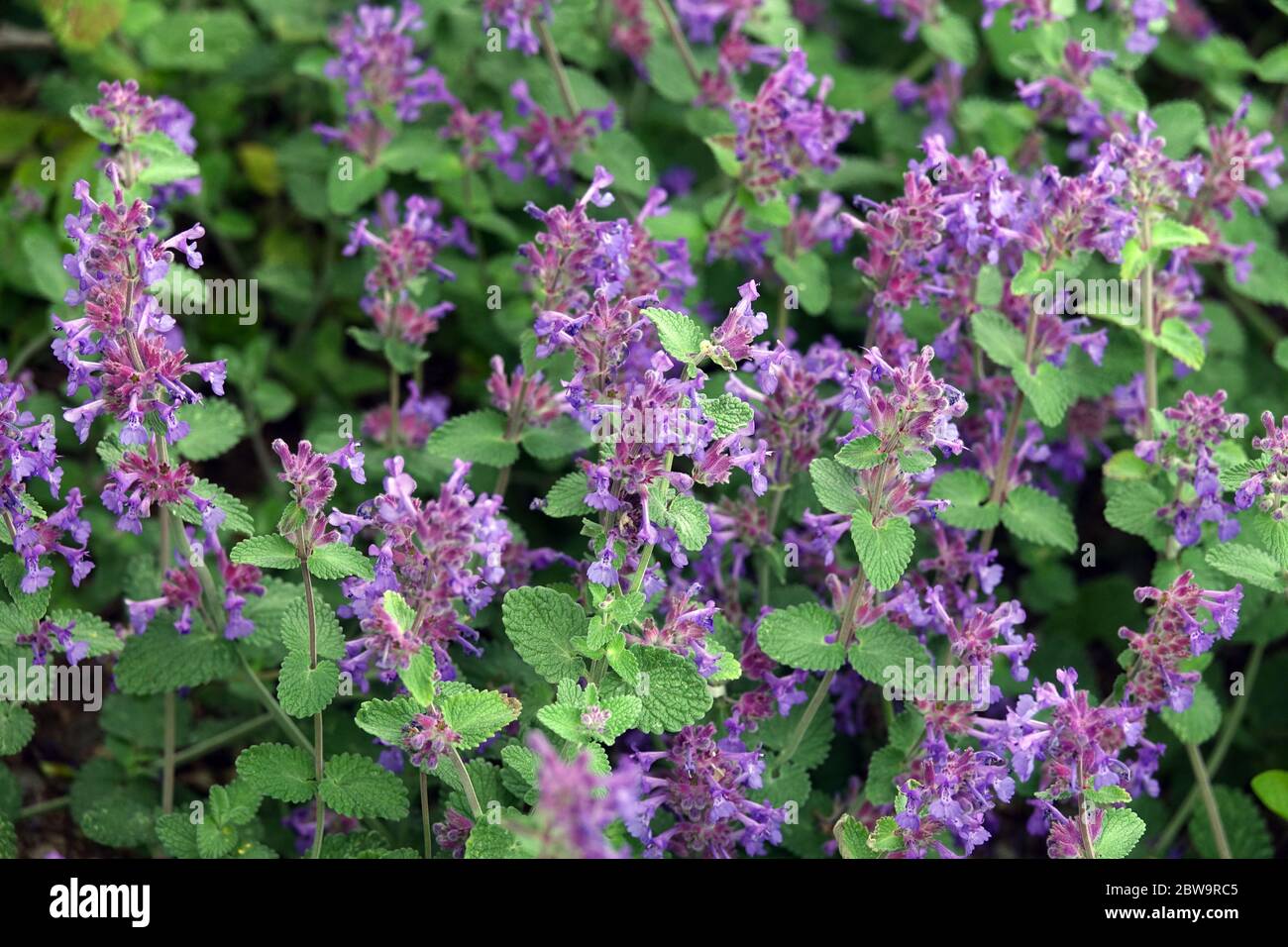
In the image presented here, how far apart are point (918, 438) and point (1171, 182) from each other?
1529 mm

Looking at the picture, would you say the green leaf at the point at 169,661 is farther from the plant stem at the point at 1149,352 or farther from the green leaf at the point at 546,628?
the plant stem at the point at 1149,352

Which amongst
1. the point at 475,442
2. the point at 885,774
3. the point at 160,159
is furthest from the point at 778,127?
the point at 885,774

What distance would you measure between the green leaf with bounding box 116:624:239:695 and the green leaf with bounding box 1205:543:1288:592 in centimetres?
288

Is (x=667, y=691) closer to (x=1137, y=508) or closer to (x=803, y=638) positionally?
(x=803, y=638)

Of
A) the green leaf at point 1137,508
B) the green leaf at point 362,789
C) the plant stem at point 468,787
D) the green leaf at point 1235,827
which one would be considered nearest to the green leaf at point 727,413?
the plant stem at point 468,787

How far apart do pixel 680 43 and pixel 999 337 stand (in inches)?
73.3

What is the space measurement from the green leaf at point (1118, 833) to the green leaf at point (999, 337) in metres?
1.39

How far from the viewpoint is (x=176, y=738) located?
4.72 metres

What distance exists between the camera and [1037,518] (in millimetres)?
4426

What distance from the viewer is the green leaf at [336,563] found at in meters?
3.61

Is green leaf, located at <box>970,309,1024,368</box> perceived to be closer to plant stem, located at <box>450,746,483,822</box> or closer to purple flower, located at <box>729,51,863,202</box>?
purple flower, located at <box>729,51,863,202</box>

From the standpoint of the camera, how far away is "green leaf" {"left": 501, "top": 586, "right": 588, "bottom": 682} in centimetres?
372

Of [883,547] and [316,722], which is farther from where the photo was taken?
[316,722]
